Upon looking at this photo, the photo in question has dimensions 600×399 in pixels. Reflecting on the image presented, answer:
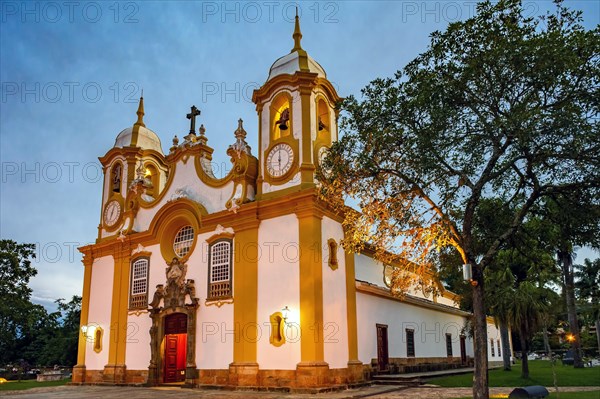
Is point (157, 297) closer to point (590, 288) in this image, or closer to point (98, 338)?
point (98, 338)

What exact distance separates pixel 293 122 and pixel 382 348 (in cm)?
943

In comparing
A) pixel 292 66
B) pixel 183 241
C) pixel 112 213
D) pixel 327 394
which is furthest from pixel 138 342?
pixel 292 66

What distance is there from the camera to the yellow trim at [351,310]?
672 inches

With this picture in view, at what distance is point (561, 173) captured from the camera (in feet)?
40.4

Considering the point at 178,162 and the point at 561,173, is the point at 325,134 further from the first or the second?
the point at 561,173

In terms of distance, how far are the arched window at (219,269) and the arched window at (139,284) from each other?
12.6ft

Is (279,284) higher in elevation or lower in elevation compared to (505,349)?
higher

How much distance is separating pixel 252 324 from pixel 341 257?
3875mm

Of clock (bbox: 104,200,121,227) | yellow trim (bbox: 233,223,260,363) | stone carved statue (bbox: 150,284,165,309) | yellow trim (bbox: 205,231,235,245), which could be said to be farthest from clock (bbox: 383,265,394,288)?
clock (bbox: 104,200,121,227)

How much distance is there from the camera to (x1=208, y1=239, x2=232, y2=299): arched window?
18417 mm

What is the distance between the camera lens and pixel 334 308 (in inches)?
663

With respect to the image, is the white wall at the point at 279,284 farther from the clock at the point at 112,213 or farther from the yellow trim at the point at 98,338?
the clock at the point at 112,213

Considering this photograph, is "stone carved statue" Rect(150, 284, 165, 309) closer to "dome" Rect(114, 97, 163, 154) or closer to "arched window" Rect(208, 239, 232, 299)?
"arched window" Rect(208, 239, 232, 299)

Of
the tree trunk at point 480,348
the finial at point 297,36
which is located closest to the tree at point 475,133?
the tree trunk at point 480,348
